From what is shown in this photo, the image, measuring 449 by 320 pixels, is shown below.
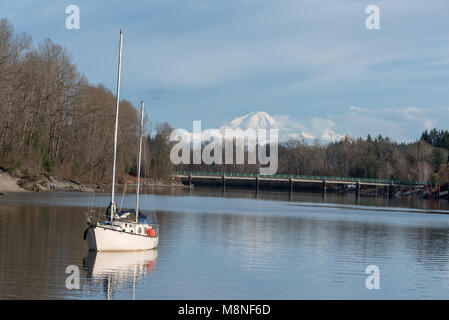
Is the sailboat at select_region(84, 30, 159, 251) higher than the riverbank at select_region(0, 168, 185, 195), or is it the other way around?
the riverbank at select_region(0, 168, 185, 195)

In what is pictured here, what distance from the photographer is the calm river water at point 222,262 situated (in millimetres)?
29016

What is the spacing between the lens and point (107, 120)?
4941 inches

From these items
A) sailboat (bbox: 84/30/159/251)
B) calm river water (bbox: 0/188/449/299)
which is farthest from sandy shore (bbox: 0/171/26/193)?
sailboat (bbox: 84/30/159/251)

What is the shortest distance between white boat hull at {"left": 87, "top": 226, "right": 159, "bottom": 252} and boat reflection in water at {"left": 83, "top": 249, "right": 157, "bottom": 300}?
0.30m

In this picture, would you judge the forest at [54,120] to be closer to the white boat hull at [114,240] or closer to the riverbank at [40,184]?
the riverbank at [40,184]

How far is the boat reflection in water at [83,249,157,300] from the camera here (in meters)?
29.3

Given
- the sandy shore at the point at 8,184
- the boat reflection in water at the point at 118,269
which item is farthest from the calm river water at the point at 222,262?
the sandy shore at the point at 8,184

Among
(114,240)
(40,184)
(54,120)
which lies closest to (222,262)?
(114,240)

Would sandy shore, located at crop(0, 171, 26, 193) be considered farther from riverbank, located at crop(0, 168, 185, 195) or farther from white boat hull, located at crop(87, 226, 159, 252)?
white boat hull, located at crop(87, 226, 159, 252)

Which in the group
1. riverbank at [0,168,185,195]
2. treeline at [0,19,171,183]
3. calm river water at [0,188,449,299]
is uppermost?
treeline at [0,19,171,183]

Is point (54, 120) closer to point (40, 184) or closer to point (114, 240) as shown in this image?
point (40, 184)

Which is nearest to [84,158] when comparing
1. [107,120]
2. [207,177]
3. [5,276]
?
[107,120]

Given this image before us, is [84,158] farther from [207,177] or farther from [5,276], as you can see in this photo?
[5,276]
